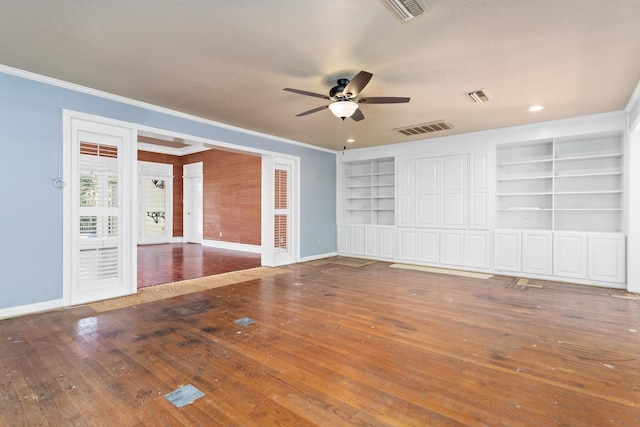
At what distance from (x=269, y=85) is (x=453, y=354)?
132 inches

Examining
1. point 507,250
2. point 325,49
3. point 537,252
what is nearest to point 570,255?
point 537,252

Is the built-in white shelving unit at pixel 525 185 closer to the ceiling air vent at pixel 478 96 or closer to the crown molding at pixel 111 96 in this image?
the ceiling air vent at pixel 478 96

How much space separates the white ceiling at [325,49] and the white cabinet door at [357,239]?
145 inches

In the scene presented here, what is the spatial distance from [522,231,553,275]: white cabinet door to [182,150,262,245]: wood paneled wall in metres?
5.84

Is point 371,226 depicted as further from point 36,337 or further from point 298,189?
point 36,337

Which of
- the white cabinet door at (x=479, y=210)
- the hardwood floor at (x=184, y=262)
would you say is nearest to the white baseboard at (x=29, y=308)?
the hardwood floor at (x=184, y=262)

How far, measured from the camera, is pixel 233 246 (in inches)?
353

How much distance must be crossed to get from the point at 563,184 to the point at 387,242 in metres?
3.39

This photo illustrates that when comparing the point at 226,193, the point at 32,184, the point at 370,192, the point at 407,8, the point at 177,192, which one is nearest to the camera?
the point at 407,8

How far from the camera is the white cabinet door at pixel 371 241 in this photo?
7.36m

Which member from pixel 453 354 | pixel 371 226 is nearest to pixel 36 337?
pixel 453 354

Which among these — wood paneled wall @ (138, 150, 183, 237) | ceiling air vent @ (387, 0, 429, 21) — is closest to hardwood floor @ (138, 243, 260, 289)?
wood paneled wall @ (138, 150, 183, 237)

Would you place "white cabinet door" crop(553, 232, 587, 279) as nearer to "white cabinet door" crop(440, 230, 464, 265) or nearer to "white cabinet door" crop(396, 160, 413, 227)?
"white cabinet door" crop(440, 230, 464, 265)

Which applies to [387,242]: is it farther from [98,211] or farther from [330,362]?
[98,211]
